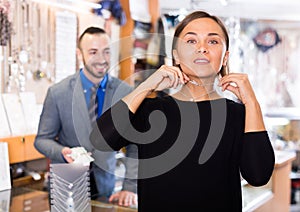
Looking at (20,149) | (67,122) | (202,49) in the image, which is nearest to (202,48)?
(202,49)

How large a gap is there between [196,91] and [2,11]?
52.0 inches

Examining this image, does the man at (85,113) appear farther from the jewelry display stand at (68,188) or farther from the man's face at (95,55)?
the jewelry display stand at (68,188)

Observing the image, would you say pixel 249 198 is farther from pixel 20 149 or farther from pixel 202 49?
pixel 20 149

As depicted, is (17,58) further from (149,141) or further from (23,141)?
(149,141)

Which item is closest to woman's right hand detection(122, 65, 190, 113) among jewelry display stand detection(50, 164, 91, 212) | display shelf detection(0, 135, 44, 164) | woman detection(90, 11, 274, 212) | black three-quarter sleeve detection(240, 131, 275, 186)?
woman detection(90, 11, 274, 212)

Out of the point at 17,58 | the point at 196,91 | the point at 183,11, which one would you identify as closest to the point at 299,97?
the point at 183,11

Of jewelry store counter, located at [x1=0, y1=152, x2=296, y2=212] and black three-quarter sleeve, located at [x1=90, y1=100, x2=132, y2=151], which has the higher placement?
black three-quarter sleeve, located at [x1=90, y1=100, x2=132, y2=151]

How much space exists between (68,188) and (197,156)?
52 cm

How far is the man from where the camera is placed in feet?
5.39

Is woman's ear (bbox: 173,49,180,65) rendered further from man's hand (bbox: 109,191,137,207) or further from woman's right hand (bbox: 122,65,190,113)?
man's hand (bbox: 109,191,137,207)

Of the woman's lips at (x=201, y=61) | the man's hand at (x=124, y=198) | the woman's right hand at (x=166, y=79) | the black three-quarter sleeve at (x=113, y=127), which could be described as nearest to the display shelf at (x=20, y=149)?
the man's hand at (x=124, y=198)

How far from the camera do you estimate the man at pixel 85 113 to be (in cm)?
164

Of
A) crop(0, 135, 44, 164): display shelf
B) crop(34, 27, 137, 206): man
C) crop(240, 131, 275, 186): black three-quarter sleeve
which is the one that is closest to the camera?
crop(240, 131, 275, 186): black three-quarter sleeve

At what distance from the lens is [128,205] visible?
4.81 ft
